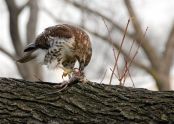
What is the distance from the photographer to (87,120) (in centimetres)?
434

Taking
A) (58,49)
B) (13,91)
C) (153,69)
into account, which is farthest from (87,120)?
(153,69)

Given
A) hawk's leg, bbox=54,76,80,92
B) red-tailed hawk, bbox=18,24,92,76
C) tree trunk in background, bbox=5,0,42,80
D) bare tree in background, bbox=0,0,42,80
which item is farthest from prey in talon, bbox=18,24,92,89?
tree trunk in background, bbox=5,0,42,80

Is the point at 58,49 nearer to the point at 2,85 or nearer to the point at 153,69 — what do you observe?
the point at 2,85

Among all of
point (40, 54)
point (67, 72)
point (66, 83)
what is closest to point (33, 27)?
point (40, 54)

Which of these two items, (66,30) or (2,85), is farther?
(66,30)

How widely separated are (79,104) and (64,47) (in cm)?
148

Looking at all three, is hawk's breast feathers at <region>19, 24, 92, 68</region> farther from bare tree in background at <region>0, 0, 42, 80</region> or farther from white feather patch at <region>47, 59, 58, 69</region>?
bare tree in background at <region>0, 0, 42, 80</region>

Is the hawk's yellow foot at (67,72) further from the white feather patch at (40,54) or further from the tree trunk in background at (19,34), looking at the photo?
the tree trunk in background at (19,34)

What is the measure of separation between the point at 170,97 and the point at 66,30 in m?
1.74

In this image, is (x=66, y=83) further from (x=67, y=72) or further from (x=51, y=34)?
(x=51, y=34)

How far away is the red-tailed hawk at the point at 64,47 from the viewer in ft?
18.9

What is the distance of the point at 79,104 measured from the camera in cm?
440

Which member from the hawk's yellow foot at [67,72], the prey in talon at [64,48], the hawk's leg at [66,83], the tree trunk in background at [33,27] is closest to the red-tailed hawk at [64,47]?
the prey in talon at [64,48]

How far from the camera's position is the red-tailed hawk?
577 centimetres
